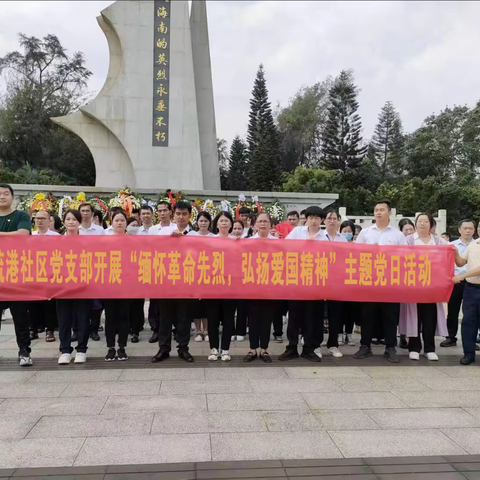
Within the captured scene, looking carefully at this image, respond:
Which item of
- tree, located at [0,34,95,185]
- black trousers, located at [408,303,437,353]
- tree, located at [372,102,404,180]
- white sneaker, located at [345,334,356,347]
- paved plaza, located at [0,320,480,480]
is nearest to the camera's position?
paved plaza, located at [0,320,480,480]

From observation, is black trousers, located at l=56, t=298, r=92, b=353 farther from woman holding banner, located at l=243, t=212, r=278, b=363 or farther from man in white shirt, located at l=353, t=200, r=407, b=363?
man in white shirt, located at l=353, t=200, r=407, b=363

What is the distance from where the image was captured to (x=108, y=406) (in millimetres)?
3088

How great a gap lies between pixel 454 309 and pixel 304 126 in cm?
3637

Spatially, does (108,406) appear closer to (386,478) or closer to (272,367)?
(272,367)

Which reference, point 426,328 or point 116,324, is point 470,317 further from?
point 116,324

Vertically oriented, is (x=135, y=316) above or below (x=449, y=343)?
above

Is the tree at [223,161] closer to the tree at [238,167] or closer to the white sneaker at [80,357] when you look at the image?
the tree at [238,167]

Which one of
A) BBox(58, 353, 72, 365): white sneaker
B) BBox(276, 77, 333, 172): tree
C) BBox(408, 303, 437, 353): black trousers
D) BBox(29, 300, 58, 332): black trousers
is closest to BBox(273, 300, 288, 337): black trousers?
BBox(408, 303, 437, 353): black trousers

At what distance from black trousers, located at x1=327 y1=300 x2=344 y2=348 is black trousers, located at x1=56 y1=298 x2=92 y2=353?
2264mm

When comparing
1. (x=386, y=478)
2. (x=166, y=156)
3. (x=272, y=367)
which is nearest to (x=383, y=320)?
(x=272, y=367)

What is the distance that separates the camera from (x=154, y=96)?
11570 mm

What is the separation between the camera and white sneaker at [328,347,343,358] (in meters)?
4.43

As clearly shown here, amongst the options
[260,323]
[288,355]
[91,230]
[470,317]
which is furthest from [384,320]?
[91,230]

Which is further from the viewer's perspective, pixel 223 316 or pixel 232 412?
pixel 223 316
